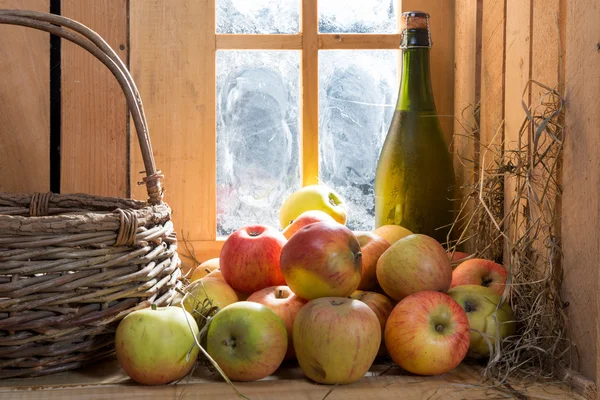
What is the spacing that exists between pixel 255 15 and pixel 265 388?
0.84m

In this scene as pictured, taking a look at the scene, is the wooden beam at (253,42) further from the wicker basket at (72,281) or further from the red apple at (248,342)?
the red apple at (248,342)

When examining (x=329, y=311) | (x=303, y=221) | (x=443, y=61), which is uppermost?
(x=443, y=61)

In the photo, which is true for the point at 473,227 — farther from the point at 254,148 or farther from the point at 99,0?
the point at 99,0

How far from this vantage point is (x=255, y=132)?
1532 mm

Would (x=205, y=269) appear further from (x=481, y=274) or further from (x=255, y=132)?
(x=481, y=274)

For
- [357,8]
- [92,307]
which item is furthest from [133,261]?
[357,8]

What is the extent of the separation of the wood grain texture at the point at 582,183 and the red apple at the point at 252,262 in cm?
45

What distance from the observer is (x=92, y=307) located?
3.24 ft

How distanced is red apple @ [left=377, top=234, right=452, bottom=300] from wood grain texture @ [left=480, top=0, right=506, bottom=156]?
0.83 feet

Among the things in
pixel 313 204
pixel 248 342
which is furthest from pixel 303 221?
pixel 248 342

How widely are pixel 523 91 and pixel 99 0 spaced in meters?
0.86

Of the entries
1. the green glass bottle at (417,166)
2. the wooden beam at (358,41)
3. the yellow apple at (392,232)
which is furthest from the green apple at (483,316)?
the wooden beam at (358,41)

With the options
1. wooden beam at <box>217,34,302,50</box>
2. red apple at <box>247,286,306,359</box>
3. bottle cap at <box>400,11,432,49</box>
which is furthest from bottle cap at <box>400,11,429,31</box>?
red apple at <box>247,286,306,359</box>

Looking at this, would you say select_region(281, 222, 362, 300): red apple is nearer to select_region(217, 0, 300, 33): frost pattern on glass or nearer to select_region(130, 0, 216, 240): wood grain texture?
select_region(130, 0, 216, 240): wood grain texture
